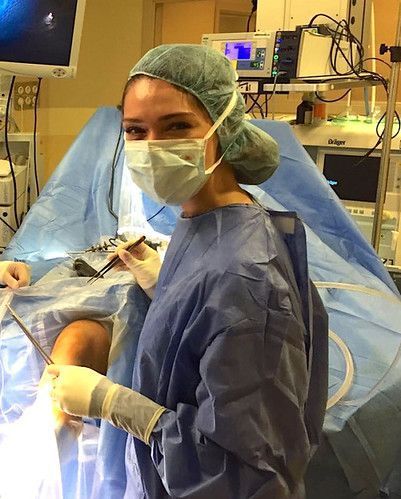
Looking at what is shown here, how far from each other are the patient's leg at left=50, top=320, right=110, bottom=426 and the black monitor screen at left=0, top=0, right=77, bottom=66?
4.49 ft

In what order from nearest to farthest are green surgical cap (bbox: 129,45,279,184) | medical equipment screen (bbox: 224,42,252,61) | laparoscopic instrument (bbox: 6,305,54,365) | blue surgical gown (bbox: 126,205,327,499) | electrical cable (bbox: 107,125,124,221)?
blue surgical gown (bbox: 126,205,327,499) < green surgical cap (bbox: 129,45,279,184) < laparoscopic instrument (bbox: 6,305,54,365) < electrical cable (bbox: 107,125,124,221) < medical equipment screen (bbox: 224,42,252,61)

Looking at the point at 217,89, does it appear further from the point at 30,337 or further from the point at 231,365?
the point at 30,337

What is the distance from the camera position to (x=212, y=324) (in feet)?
2.94

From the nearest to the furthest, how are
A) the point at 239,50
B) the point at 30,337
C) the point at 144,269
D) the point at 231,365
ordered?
1. the point at 231,365
2. the point at 30,337
3. the point at 144,269
4. the point at 239,50

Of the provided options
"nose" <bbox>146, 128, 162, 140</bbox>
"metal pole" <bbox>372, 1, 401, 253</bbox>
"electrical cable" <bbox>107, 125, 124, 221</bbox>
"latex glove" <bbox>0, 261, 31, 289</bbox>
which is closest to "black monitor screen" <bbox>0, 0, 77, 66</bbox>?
"electrical cable" <bbox>107, 125, 124, 221</bbox>

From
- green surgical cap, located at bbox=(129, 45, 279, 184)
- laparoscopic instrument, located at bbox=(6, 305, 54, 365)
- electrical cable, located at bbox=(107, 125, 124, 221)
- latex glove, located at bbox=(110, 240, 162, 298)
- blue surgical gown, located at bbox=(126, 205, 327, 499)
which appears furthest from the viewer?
electrical cable, located at bbox=(107, 125, 124, 221)

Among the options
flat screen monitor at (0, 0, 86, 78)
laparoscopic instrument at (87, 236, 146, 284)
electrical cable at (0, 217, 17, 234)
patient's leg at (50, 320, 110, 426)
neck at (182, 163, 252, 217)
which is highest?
flat screen monitor at (0, 0, 86, 78)

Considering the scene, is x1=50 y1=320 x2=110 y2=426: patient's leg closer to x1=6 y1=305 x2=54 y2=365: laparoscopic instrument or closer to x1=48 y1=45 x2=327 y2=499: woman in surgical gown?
x1=6 y1=305 x2=54 y2=365: laparoscopic instrument

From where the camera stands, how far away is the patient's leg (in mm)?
1275

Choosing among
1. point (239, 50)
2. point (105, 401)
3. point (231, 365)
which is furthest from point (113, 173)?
point (231, 365)

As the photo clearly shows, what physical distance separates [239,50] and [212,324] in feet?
6.15

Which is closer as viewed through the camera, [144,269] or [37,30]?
[144,269]

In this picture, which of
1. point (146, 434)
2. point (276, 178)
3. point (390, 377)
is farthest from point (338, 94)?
point (146, 434)

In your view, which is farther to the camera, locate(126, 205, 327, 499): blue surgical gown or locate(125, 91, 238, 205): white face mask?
locate(125, 91, 238, 205): white face mask
